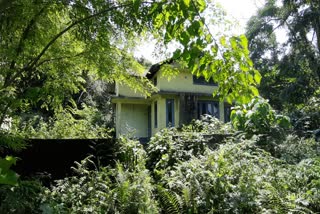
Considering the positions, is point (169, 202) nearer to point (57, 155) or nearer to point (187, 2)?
point (187, 2)

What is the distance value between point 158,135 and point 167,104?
9.74m

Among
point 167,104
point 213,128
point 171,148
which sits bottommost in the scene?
point 171,148

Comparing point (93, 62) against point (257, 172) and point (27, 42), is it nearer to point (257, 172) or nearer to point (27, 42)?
point (27, 42)

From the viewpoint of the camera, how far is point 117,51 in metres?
5.45

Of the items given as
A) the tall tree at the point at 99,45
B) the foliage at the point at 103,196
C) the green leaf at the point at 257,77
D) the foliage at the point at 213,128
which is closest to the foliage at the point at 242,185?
the foliage at the point at 103,196

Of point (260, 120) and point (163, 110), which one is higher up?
point (163, 110)

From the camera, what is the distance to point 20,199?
9.02 ft

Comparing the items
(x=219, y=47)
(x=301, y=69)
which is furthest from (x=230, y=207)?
(x=301, y=69)

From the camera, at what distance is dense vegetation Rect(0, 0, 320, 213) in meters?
2.03

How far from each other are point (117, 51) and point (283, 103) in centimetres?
1206

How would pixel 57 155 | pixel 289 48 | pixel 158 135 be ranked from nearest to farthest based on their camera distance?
pixel 57 155
pixel 158 135
pixel 289 48

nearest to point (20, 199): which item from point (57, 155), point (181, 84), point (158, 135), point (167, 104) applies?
point (57, 155)

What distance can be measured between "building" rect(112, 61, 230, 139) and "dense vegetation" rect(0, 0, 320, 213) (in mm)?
8217

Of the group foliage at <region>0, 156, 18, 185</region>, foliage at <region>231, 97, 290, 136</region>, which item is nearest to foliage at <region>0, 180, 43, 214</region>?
foliage at <region>0, 156, 18, 185</region>
